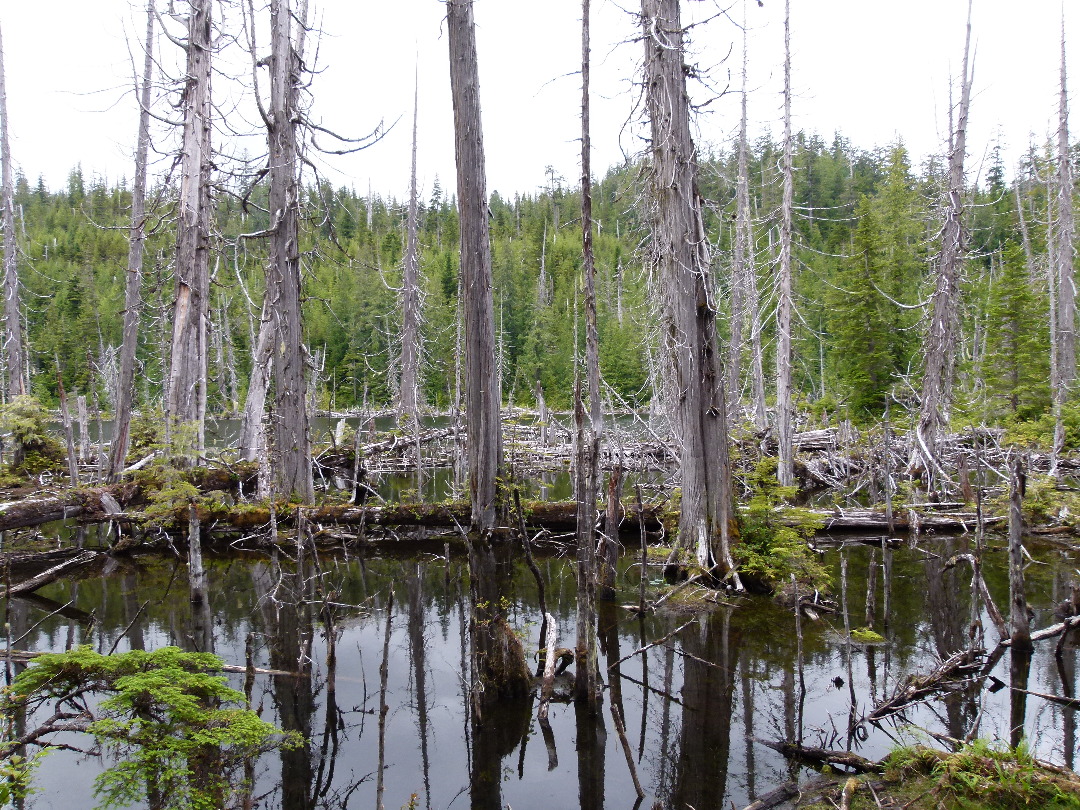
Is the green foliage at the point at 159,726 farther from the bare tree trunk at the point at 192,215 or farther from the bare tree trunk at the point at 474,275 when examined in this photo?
the bare tree trunk at the point at 192,215

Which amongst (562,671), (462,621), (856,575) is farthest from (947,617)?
(462,621)

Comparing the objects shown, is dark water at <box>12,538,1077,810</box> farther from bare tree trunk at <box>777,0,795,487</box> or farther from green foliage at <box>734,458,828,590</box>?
bare tree trunk at <box>777,0,795,487</box>

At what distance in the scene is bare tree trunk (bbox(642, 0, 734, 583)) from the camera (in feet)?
28.1

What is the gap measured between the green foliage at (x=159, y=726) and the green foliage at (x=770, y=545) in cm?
603

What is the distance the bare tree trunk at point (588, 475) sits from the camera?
5191 mm

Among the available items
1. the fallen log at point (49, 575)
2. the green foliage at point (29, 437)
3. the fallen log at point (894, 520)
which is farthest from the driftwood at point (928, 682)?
the green foliage at point (29, 437)

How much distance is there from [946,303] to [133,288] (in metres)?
18.8

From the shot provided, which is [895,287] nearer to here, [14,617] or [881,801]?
[881,801]

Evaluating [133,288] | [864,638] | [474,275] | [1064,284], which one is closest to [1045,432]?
[1064,284]

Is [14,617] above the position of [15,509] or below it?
below

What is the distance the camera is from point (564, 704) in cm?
563

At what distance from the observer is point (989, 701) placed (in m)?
5.45

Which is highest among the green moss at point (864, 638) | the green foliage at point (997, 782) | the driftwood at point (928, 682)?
the green foliage at point (997, 782)

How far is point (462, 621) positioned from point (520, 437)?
65.3 ft
